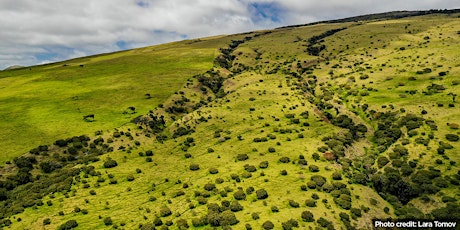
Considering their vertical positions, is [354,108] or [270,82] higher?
[270,82]

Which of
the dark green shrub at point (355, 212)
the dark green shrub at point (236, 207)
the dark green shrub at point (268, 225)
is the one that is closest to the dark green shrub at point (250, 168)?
the dark green shrub at point (236, 207)

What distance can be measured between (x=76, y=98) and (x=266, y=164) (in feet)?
315

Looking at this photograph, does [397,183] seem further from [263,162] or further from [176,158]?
[176,158]

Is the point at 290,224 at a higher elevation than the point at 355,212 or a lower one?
higher

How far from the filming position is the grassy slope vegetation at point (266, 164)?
65500 mm

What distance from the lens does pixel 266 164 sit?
83.4 meters

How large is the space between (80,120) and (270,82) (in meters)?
89.6

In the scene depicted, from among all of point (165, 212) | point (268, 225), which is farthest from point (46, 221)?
point (268, 225)

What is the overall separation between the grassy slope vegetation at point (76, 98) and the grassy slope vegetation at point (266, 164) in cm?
875

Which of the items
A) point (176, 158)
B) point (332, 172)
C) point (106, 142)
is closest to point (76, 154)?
point (106, 142)

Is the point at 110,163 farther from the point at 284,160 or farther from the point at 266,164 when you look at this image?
the point at 284,160

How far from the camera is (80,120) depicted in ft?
378

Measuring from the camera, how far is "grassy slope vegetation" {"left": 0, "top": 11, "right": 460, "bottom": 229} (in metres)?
65.5

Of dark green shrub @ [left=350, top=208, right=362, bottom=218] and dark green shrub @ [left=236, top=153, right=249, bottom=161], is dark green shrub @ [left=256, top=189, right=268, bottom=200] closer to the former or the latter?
dark green shrub @ [left=350, top=208, right=362, bottom=218]
